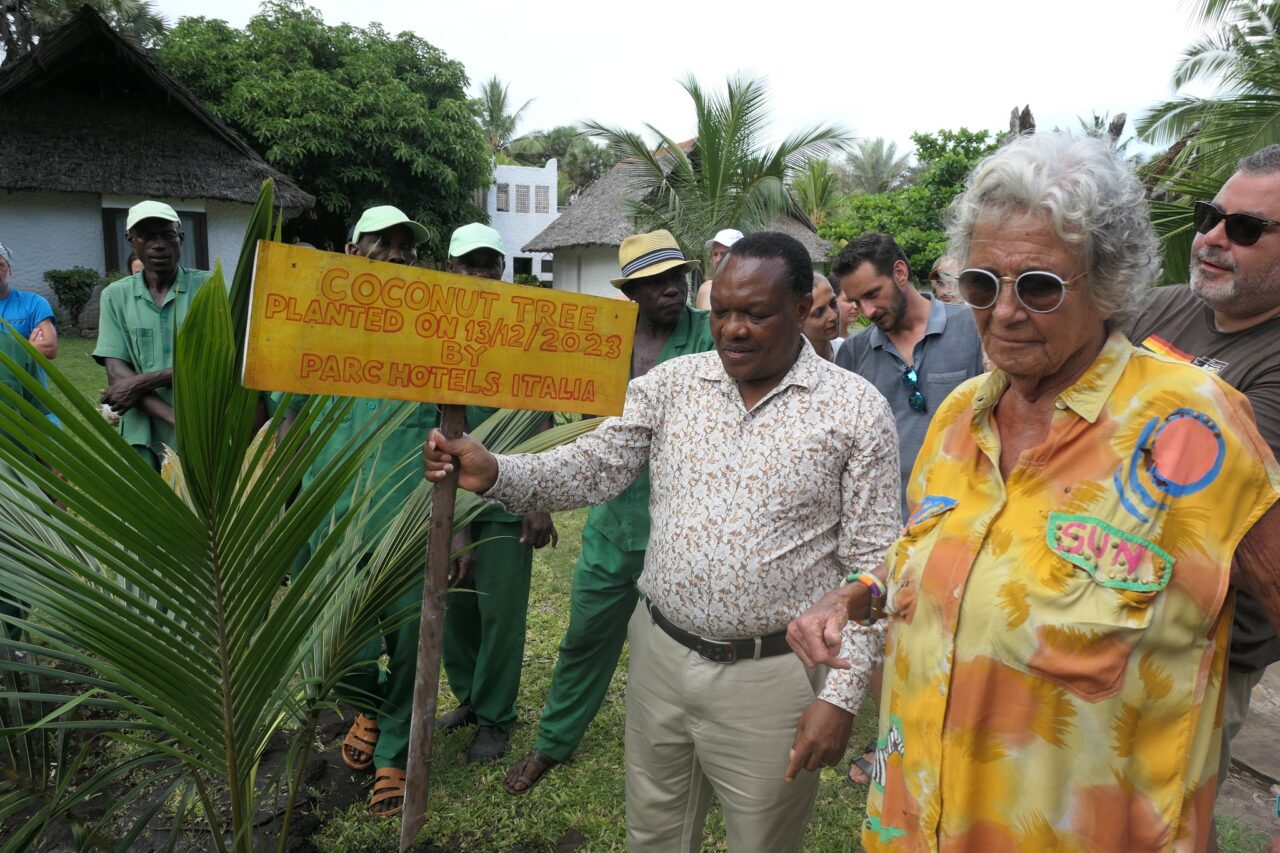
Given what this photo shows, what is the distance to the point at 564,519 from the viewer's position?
6.34 metres

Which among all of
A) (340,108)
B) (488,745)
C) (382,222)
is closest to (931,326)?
(382,222)

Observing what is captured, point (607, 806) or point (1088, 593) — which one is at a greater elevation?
point (1088, 593)

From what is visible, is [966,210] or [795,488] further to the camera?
[795,488]

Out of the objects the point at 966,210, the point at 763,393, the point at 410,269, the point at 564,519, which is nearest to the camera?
the point at 966,210

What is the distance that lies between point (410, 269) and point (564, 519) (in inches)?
192

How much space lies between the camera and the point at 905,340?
3389 millimetres

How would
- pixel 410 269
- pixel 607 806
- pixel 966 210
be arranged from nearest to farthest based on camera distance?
pixel 966 210 → pixel 410 269 → pixel 607 806

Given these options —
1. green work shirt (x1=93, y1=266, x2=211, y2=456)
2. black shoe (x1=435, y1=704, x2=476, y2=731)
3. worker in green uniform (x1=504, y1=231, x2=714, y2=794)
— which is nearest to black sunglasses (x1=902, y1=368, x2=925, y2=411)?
worker in green uniform (x1=504, y1=231, x2=714, y2=794)

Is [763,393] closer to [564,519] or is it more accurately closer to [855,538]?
[855,538]

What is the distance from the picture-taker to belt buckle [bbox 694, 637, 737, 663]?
73.9 inches

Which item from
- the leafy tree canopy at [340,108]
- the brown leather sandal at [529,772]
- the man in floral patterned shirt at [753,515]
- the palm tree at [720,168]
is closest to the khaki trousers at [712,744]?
the man in floral patterned shirt at [753,515]

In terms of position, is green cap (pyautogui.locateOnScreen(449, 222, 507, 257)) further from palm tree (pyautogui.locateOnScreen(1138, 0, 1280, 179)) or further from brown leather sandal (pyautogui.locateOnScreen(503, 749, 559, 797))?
palm tree (pyautogui.locateOnScreen(1138, 0, 1280, 179))

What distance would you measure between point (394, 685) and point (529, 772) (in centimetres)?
60

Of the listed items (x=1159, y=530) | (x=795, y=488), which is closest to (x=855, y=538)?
(x=795, y=488)
